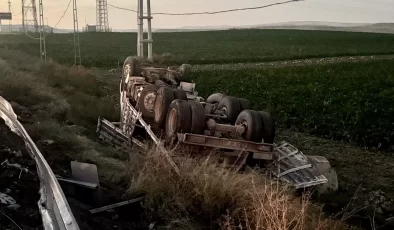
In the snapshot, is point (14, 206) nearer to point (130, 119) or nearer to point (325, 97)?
point (130, 119)

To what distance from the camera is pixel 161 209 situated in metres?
6.53

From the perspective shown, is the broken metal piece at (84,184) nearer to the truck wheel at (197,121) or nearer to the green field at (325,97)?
the truck wheel at (197,121)

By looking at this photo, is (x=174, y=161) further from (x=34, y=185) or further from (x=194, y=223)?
(x=34, y=185)

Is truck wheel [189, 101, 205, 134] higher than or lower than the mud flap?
higher

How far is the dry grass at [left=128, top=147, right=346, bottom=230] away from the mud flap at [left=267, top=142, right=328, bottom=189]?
3.43ft

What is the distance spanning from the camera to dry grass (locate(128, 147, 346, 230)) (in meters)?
6.01

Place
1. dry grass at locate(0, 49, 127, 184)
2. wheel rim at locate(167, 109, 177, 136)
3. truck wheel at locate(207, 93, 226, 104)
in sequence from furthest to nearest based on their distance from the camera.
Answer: truck wheel at locate(207, 93, 226, 104) < wheel rim at locate(167, 109, 177, 136) < dry grass at locate(0, 49, 127, 184)

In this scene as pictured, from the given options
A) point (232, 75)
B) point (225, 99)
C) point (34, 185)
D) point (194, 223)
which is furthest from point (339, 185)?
point (232, 75)

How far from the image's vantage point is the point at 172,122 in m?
9.30

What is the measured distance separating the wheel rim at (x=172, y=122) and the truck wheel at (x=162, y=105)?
58 centimetres

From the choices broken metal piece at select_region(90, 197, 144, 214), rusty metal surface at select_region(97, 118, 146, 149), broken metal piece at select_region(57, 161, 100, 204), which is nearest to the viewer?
broken metal piece at select_region(90, 197, 144, 214)

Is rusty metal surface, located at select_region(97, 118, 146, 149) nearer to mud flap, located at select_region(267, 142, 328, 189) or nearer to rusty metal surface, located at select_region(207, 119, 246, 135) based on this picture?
rusty metal surface, located at select_region(207, 119, 246, 135)

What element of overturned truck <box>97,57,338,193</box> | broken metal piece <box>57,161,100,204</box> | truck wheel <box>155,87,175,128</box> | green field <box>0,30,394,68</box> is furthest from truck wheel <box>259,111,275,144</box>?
green field <box>0,30,394,68</box>

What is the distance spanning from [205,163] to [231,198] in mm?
771
